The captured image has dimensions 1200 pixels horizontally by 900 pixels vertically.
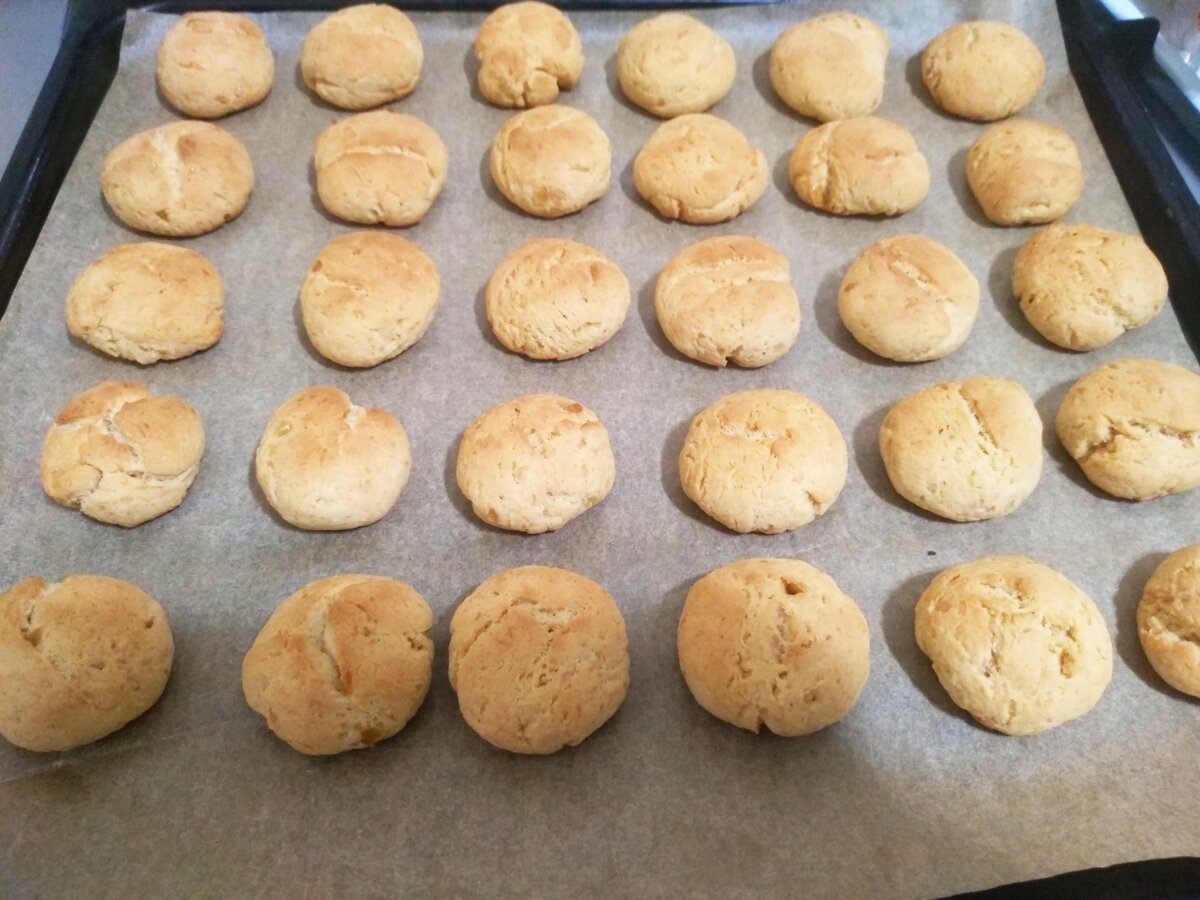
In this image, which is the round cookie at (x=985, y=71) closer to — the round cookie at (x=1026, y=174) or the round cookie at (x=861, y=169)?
the round cookie at (x=1026, y=174)

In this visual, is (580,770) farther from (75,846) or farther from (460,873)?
(75,846)

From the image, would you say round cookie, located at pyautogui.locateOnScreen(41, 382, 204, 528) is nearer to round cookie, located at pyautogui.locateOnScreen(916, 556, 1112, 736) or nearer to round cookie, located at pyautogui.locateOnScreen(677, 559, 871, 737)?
round cookie, located at pyautogui.locateOnScreen(677, 559, 871, 737)

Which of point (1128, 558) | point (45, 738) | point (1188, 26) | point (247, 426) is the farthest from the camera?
point (1188, 26)

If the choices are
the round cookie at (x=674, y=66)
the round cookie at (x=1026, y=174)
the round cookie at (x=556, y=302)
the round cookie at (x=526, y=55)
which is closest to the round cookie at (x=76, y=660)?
the round cookie at (x=556, y=302)

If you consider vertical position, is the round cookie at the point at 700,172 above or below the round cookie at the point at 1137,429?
above

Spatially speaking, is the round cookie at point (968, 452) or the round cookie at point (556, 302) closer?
the round cookie at point (968, 452)

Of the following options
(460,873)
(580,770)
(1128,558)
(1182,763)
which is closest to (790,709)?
(580,770)

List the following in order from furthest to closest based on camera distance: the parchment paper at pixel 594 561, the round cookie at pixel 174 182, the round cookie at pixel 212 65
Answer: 1. the round cookie at pixel 212 65
2. the round cookie at pixel 174 182
3. the parchment paper at pixel 594 561
